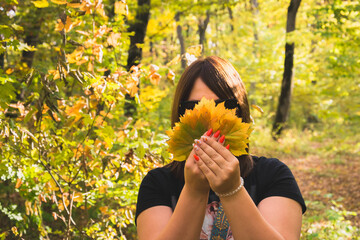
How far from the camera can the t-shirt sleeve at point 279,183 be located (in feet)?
5.22

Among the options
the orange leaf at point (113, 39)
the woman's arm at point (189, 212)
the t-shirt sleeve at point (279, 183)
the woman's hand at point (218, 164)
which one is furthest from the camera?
the orange leaf at point (113, 39)

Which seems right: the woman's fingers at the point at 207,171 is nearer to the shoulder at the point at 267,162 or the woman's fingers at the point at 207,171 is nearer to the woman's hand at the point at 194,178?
the woman's hand at the point at 194,178

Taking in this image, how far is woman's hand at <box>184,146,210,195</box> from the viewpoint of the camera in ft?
4.27

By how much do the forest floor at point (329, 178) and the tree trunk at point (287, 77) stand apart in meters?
1.60

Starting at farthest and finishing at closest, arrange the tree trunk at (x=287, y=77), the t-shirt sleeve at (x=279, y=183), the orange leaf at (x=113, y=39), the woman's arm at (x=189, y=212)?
1. the tree trunk at (x=287, y=77)
2. the orange leaf at (x=113, y=39)
3. the t-shirt sleeve at (x=279, y=183)
4. the woman's arm at (x=189, y=212)

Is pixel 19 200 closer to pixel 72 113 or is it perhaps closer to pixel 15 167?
pixel 15 167

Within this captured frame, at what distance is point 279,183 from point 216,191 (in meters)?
0.53

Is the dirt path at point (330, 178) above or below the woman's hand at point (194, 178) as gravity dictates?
below

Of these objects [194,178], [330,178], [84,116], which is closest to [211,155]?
[194,178]

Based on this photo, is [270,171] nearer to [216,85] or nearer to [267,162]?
[267,162]

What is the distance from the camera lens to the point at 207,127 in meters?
1.34

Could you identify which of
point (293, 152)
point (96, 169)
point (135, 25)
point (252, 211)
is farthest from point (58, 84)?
point (293, 152)

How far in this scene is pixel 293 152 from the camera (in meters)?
14.7

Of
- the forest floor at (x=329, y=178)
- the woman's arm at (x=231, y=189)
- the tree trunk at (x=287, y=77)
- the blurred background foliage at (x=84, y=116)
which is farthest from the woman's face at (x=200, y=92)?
the tree trunk at (x=287, y=77)
